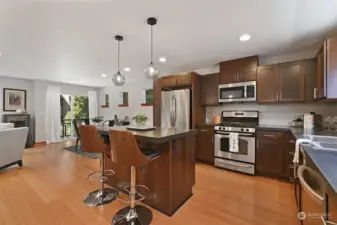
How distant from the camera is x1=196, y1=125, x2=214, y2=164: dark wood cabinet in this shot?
3725 millimetres

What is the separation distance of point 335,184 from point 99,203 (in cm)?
239

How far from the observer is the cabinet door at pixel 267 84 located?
125 inches

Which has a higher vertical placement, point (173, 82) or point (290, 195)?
point (173, 82)

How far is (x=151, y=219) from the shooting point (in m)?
1.89

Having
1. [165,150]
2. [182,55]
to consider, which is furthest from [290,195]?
[182,55]

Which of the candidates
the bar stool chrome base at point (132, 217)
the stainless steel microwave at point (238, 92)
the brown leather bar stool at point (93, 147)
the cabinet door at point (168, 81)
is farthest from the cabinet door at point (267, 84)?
the brown leather bar stool at point (93, 147)

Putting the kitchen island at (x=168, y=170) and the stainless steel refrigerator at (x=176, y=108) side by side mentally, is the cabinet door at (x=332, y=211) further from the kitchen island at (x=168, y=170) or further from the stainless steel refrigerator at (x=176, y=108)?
the stainless steel refrigerator at (x=176, y=108)

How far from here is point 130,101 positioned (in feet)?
21.5

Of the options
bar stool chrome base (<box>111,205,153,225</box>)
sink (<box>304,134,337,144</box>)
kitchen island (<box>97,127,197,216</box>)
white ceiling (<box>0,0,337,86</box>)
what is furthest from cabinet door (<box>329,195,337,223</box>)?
white ceiling (<box>0,0,337,86</box>)

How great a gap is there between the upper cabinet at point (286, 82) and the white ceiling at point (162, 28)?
0.36 meters

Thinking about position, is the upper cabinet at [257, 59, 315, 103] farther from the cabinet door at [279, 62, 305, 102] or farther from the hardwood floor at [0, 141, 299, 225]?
the hardwood floor at [0, 141, 299, 225]

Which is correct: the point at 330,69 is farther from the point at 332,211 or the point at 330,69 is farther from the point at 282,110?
the point at 332,211

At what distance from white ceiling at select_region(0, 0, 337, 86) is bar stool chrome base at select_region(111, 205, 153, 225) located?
7.71ft

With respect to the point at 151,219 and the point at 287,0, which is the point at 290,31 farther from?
the point at 151,219
